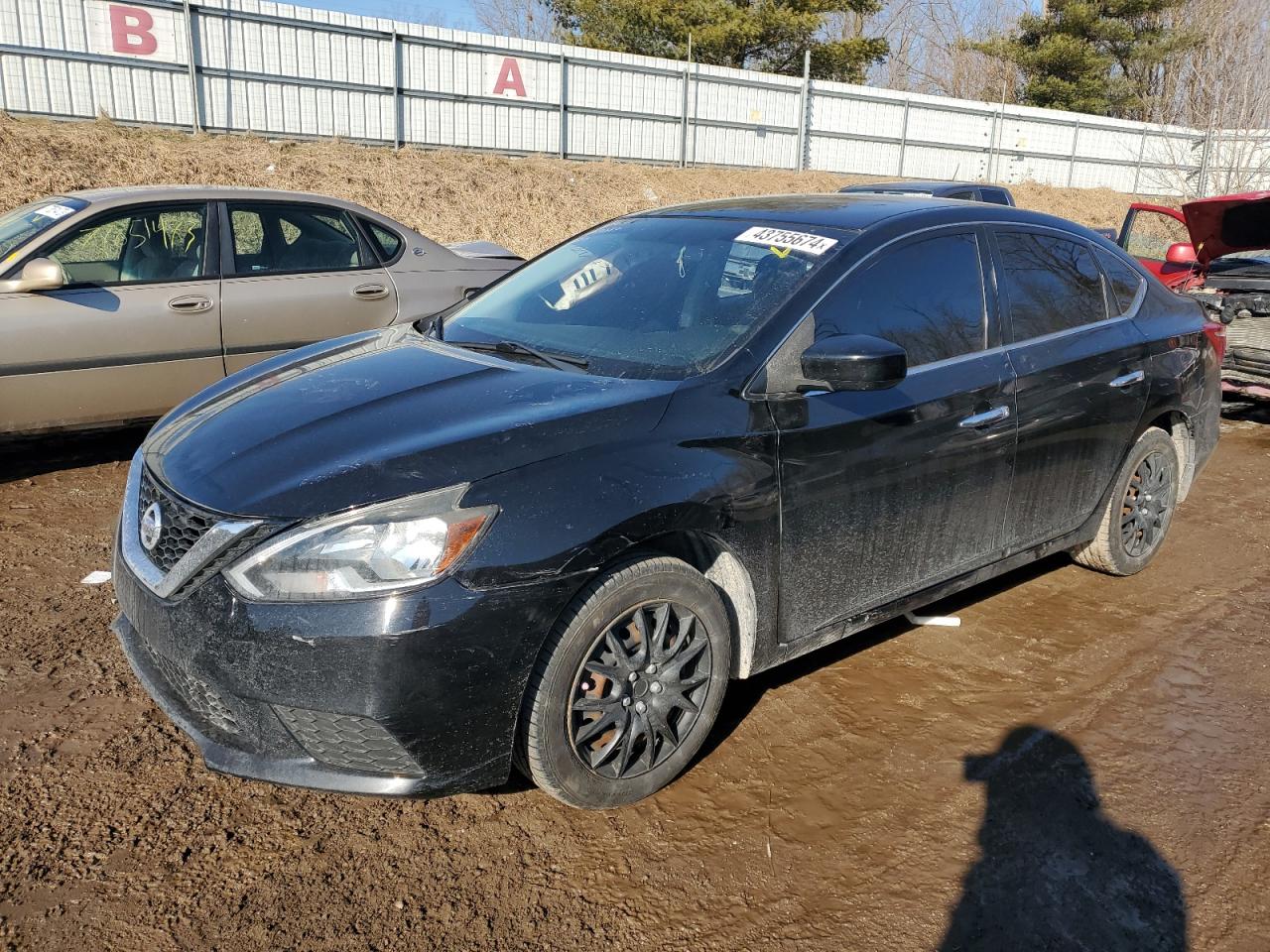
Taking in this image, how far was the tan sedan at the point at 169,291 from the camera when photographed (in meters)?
5.38

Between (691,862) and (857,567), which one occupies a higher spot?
(857,567)

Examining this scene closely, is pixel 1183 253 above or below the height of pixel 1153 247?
above

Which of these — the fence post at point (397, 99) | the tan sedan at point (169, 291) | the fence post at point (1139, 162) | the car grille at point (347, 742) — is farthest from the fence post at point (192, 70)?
the fence post at point (1139, 162)

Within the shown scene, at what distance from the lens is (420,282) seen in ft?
22.2

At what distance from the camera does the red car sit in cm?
788

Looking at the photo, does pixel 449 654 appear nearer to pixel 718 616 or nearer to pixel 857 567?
pixel 718 616

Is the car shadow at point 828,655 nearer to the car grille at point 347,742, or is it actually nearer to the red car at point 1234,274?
the car grille at point 347,742

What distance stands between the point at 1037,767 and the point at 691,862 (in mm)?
1243

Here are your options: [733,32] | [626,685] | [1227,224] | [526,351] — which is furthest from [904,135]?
[626,685]

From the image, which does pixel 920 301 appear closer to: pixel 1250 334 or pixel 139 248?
pixel 139 248

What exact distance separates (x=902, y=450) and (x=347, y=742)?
1.98m

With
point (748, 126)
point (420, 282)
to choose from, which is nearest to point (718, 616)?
point (420, 282)

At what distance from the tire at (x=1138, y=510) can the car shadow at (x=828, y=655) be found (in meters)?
0.31

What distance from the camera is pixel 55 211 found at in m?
5.72
